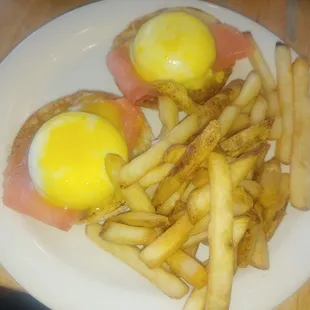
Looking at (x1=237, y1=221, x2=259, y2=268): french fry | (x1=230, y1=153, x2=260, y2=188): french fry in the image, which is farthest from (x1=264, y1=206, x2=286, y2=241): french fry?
(x1=230, y1=153, x2=260, y2=188): french fry

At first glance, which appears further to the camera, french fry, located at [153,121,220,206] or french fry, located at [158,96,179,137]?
french fry, located at [158,96,179,137]

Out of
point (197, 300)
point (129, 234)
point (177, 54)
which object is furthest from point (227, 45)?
point (197, 300)

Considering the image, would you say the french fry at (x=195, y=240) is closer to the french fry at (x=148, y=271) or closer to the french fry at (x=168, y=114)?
the french fry at (x=148, y=271)

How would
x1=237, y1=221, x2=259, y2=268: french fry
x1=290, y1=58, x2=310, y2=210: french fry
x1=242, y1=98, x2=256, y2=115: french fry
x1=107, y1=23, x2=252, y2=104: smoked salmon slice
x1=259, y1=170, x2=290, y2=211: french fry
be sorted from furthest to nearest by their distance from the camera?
x1=107, y1=23, x2=252, y2=104: smoked salmon slice
x1=242, y1=98, x2=256, y2=115: french fry
x1=290, y1=58, x2=310, y2=210: french fry
x1=259, y1=170, x2=290, y2=211: french fry
x1=237, y1=221, x2=259, y2=268: french fry

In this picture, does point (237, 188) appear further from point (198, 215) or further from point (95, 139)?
point (95, 139)

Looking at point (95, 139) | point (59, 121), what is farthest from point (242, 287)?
point (59, 121)

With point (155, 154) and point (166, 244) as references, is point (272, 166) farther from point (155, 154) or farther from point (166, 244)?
point (166, 244)

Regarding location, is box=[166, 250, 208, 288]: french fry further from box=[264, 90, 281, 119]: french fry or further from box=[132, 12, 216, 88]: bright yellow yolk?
box=[132, 12, 216, 88]: bright yellow yolk
